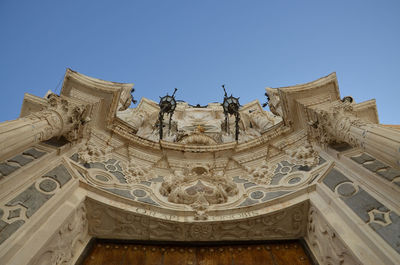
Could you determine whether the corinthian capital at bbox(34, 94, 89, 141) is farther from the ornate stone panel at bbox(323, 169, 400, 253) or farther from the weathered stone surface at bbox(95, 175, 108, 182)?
the ornate stone panel at bbox(323, 169, 400, 253)

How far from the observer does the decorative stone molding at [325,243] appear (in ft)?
14.3

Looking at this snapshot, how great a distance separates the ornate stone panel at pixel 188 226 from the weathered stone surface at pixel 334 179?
2.13 ft

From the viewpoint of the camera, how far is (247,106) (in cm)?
2136

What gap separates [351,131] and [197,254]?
414 cm

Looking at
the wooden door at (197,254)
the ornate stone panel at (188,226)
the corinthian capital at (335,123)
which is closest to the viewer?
the wooden door at (197,254)

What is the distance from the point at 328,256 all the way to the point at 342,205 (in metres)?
0.92

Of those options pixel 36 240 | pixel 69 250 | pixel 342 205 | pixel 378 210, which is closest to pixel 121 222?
pixel 69 250

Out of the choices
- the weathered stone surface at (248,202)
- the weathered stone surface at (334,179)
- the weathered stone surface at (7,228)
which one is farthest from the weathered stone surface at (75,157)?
the weathered stone surface at (334,179)

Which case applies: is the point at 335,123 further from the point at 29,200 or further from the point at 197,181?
the point at 29,200

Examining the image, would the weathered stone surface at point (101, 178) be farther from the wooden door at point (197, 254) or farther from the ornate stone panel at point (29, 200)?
the wooden door at point (197, 254)

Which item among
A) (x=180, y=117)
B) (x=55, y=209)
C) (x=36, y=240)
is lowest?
(x=36, y=240)

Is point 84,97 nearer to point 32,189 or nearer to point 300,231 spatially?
point 32,189

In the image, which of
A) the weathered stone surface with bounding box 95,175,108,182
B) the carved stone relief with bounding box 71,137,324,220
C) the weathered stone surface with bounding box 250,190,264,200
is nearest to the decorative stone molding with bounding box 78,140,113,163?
the carved stone relief with bounding box 71,137,324,220

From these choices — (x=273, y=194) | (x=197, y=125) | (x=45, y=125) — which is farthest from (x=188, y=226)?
(x=197, y=125)
